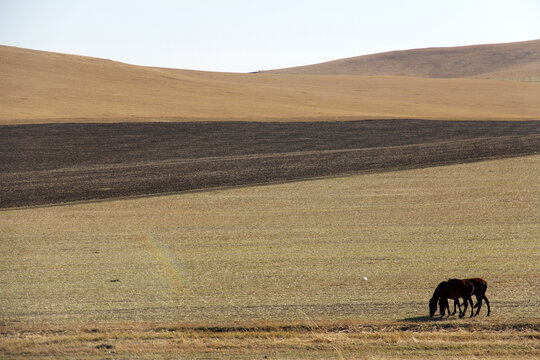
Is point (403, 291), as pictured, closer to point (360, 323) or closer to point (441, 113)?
point (360, 323)

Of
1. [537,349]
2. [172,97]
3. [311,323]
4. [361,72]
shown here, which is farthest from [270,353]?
[361,72]

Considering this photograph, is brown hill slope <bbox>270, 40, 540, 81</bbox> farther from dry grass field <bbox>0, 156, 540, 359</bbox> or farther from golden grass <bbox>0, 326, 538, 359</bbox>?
golden grass <bbox>0, 326, 538, 359</bbox>

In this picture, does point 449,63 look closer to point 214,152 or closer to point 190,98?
point 190,98

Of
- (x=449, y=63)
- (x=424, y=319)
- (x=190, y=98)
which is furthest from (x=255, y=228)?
(x=449, y=63)

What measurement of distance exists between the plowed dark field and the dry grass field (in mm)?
4982

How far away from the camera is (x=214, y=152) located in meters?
38.8

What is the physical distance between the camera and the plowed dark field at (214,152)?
29.3 meters

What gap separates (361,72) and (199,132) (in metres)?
97.0

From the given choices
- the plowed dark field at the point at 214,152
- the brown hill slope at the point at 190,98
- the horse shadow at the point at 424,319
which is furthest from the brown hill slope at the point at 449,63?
the horse shadow at the point at 424,319

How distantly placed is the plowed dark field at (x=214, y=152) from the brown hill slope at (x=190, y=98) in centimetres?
476

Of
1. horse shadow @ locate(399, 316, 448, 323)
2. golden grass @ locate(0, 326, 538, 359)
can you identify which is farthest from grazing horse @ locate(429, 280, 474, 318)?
golden grass @ locate(0, 326, 538, 359)

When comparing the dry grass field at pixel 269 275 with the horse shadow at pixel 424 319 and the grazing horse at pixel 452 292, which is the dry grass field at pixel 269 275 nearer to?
the horse shadow at pixel 424 319

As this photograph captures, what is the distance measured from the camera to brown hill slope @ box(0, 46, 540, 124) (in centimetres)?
5131

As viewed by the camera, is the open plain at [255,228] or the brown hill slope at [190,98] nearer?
the open plain at [255,228]
